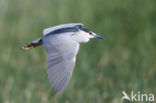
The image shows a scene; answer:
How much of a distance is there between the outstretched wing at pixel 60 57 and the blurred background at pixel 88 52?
127cm

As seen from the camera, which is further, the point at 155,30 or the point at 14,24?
the point at 14,24

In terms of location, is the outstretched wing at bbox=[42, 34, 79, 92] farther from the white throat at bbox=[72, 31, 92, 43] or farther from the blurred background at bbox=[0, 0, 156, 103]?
the blurred background at bbox=[0, 0, 156, 103]

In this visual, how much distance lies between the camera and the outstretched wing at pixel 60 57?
3.97 metres

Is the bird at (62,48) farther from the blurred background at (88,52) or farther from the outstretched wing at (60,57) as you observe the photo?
the blurred background at (88,52)

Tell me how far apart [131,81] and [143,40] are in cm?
79

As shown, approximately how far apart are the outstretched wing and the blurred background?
127 cm

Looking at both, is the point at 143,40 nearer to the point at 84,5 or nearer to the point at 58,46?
the point at 84,5

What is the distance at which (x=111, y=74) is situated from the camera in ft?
20.2

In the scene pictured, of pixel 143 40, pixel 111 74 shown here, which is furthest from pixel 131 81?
pixel 143 40

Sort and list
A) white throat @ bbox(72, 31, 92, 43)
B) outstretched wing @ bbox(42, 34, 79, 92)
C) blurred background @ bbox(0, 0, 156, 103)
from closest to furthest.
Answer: outstretched wing @ bbox(42, 34, 79, 92) → white throat @ bbox(72, 31, 92, 43) → blurred background @ bbox(0, 0, 156, 103)

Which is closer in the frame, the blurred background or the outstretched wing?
the outstretched wing

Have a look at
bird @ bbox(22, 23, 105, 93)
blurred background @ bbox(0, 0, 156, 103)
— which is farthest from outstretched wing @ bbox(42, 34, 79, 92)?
blurred background @ bbox(0, 0, 156, 103)

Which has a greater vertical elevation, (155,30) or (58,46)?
(58,46)

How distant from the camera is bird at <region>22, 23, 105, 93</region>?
399 centimetres
